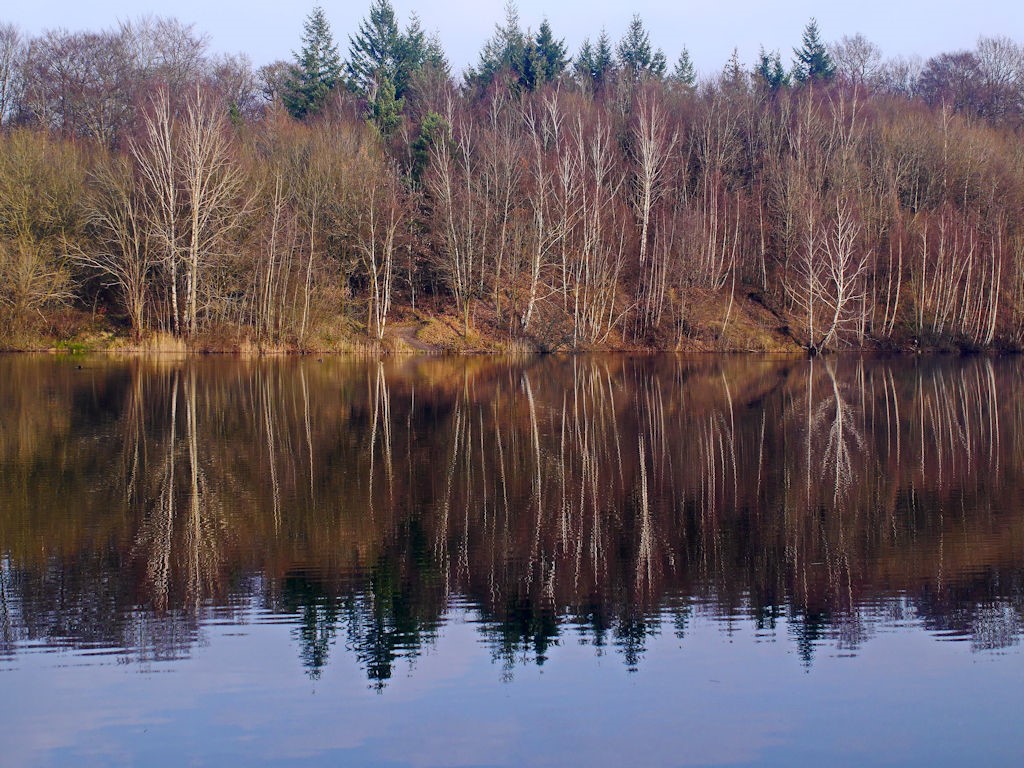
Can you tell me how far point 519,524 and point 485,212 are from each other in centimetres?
4401

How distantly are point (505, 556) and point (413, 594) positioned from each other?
5.83 ft

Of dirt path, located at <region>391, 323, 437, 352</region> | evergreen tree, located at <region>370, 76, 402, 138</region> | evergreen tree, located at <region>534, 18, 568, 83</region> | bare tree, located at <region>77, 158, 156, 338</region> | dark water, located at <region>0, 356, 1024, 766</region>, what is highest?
evergreen tree, located at <region>534, 18, 568, 83</region>

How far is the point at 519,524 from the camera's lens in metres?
14.0

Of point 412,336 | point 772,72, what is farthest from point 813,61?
point 412,336

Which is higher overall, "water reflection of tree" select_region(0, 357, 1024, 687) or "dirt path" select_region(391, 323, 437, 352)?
"dirt path" select_region(391, 323, 437, 352)

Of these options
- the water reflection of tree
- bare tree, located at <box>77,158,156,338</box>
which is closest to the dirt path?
bare tree, located at <box>77,158,156,338</box>

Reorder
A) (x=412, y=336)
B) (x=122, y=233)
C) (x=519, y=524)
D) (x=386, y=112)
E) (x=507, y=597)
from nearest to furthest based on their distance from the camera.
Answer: (x=507, y=597), (x=519, y=524), (x=122, y=233), (x=412, y=336), (x=386, y=112)

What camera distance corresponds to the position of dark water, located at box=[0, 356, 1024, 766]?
7715mm

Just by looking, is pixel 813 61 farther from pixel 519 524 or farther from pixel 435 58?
pixel 519 524

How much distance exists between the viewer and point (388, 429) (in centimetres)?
2327

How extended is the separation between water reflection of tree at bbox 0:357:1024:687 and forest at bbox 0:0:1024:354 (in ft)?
75.6

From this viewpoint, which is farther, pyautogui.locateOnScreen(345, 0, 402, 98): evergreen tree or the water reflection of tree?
pyautogui.locateOnScreen(345, 0, 402, 98): evergreen tree

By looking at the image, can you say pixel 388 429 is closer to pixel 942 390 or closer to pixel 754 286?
pixel 942 390

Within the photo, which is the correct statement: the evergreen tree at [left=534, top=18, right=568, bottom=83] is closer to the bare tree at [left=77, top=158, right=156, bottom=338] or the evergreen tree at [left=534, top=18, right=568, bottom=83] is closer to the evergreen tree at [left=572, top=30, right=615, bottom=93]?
the evergreen tree at [left=572, top=30, right=615, bottom=93]
